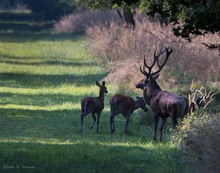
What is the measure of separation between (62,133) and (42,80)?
13661 millimetres

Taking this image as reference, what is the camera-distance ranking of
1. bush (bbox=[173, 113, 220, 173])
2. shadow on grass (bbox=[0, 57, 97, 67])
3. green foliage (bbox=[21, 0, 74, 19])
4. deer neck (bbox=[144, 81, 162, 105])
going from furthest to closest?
green foliage (bbox=[21, 0, 74, 19])
shadow on grass (bbox=[0, 57, 97, 67])
deer neck (bbox=[144, 81, 162, 105])
bush (bbox=[173, 113, 220, 173])

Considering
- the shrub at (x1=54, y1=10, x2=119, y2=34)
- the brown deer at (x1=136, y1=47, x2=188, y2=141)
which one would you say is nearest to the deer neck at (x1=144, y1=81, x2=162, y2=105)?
the brown deer at (x1=136, y1=47, x2=188, y2=141)

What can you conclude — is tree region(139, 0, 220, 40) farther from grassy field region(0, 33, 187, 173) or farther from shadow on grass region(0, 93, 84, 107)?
shadow on grass region(0, 93, 84, 107)

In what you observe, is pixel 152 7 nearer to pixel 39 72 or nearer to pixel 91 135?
pixel 91 135

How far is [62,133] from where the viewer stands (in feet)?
65.3

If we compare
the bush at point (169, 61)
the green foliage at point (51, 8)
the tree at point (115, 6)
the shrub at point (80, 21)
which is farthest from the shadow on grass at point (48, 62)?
the green foliage at point (51, 8)

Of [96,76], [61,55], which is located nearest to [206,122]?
[96,76]

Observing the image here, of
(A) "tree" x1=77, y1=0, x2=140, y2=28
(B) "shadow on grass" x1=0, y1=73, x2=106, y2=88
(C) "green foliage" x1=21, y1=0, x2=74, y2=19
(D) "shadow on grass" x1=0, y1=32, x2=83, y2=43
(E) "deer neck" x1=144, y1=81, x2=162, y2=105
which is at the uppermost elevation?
(A) "tree" x1=77, y1=0, x2=140, y2=28

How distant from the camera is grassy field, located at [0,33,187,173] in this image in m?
15.5

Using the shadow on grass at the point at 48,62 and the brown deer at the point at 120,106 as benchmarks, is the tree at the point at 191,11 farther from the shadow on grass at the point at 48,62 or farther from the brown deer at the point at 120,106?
the shadow on grass at the point at 48,62

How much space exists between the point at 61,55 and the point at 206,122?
31553mm

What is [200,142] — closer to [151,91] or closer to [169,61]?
[151,91]

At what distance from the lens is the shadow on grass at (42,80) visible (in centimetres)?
3184

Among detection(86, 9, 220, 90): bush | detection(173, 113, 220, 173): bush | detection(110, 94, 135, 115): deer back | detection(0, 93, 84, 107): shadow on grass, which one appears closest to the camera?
detection(173, 113, 220, 173): bush
